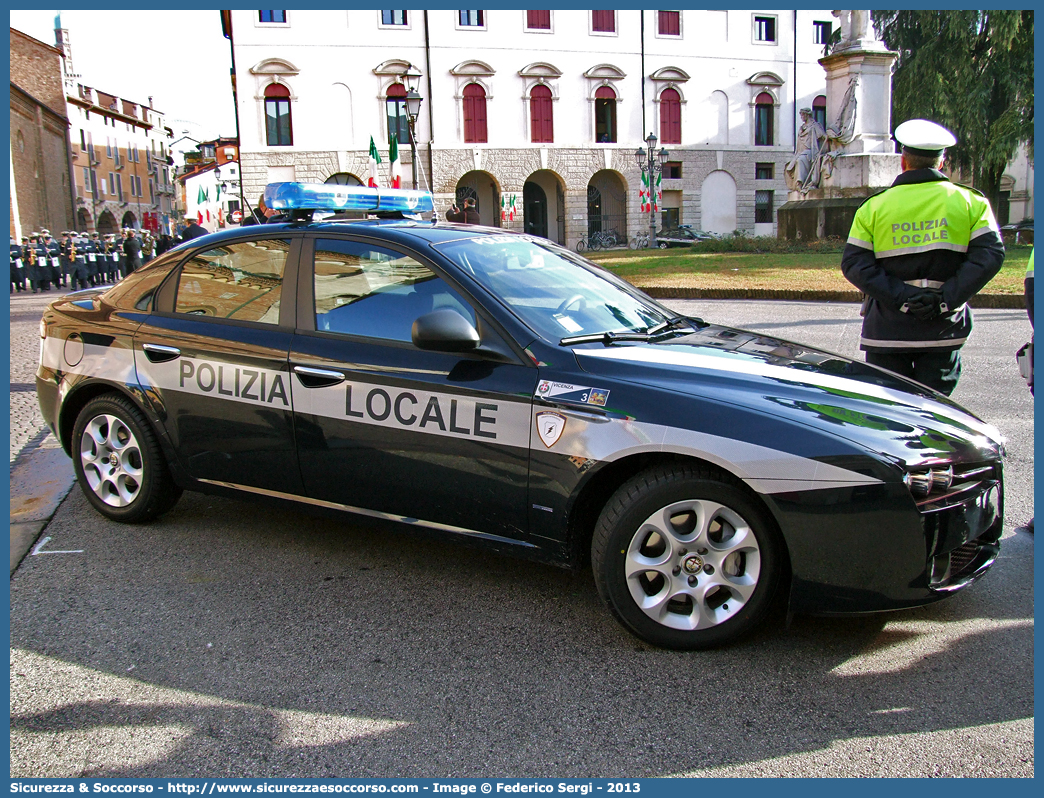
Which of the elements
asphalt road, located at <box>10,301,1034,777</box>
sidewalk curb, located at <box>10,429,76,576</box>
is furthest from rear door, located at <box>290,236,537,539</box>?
sidewalk curb, located at <box>10,429,76,576</box>

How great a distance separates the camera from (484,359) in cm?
336

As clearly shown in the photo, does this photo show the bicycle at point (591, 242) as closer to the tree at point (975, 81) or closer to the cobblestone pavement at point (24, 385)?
the tree at point (975, 81)

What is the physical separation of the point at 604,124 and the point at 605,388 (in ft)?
144

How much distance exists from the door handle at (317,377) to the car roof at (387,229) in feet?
2.11

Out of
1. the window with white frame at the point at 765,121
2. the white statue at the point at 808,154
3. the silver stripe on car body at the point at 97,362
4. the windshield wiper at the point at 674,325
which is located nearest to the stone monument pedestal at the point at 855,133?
the white statue at the point at 808,154

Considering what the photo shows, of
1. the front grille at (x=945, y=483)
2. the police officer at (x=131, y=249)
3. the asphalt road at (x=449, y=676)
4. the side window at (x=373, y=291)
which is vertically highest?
the police officer at (x=131, y=249)

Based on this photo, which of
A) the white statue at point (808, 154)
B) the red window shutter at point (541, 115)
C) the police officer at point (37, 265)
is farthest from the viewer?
the red window shutter at point (541, 115)

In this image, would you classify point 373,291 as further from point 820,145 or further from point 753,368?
point 820,145

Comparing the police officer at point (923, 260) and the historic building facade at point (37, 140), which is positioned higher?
the historic building facade at point (37, 140)

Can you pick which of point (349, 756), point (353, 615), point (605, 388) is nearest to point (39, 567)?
A: point (353, 615)

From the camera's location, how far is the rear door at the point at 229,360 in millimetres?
3861

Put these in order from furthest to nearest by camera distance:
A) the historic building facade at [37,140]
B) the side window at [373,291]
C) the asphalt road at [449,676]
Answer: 1. the historic building facade at [37,140]
2. the side window at [373,291]
3. the asphalt road at [449,676]

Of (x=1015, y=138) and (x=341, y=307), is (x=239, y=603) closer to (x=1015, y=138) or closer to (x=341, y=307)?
(x=341, y=307)

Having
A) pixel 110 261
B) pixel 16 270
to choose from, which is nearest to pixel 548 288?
pixel 16 270
